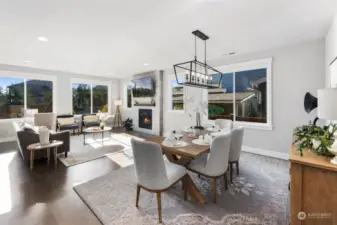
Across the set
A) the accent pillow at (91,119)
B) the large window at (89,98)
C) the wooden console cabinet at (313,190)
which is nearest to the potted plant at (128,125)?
the accent pillow at (91,119)

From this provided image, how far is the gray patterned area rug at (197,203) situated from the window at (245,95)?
1.72m

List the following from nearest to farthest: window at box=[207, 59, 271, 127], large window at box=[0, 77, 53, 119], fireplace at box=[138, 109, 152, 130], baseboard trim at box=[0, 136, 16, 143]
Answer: window at box=[207, 59, 271, 127]
baseboard trim at box=[0, 136, 16, 143]
large window at box=[0, 77, 53, 119]
fireplace at box=[138, 109, 152, 130]

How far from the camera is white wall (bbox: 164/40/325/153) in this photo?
11.3 ft

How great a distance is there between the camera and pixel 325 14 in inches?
95.9

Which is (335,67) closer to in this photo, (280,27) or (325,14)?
(325,14)

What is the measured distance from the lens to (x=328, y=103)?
4.62 feet

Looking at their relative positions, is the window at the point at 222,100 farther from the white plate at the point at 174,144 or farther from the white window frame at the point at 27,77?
the white window frame at the point at 27,77

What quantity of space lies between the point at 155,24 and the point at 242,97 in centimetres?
311

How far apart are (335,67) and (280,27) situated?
1.06m

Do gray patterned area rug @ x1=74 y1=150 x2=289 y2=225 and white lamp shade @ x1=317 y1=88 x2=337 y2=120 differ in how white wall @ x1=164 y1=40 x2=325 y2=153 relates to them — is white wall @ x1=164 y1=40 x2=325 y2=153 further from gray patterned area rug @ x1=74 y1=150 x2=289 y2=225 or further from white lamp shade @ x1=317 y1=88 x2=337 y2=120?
white lamp shade @ x1=317 y1=88 x2=337 y2=120

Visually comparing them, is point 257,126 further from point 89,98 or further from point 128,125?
point 89,98

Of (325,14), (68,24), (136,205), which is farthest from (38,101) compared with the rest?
(325,14)

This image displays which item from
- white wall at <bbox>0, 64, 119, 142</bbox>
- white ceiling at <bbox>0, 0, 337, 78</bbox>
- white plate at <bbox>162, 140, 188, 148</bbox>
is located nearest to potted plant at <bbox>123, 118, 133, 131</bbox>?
white wall at <bbox>0, 64, 119, 142</bbox>

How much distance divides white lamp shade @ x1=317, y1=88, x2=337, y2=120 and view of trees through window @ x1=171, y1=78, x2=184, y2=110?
15.3ft
